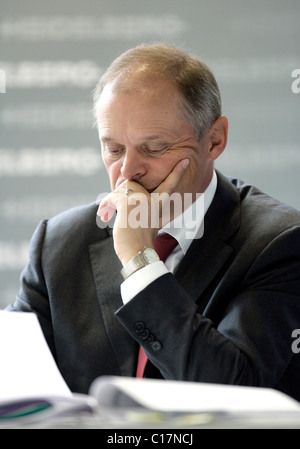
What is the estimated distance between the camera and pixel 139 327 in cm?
128

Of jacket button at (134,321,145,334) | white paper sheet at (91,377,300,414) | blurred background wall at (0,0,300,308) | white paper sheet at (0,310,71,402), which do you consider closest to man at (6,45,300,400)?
jacket button at (134,321,145,334)

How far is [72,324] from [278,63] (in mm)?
2049

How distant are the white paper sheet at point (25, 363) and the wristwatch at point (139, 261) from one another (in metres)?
0.31

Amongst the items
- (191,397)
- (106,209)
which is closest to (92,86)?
(106,209)

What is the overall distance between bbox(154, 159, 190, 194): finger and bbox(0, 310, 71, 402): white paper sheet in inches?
23.0

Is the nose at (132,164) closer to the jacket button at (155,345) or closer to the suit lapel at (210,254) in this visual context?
the suit lapel at (210,254)

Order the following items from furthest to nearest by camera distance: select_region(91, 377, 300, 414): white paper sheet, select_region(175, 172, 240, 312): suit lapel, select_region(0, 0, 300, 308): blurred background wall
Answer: select_region(0, 0, 300, 308): blurred background wall
select_region(175, 172, 240, 312): suit lapel
select_region(91, 377, 300, 414): white paper sheet

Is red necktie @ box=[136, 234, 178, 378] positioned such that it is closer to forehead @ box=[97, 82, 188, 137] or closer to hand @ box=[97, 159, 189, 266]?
hand @ box=[97, 159, 189, 266]

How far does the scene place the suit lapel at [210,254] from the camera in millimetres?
1535

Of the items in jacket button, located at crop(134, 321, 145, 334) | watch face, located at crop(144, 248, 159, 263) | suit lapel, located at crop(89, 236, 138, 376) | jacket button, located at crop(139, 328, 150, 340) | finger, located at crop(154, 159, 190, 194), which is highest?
finger, located at crop(154, 159, 190, 194)

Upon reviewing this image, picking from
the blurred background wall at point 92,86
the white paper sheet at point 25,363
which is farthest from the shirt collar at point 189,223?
the blurred background wall at point 92,86

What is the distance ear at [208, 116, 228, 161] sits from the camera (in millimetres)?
1732

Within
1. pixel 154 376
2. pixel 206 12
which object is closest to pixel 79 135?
pixel 206 12
